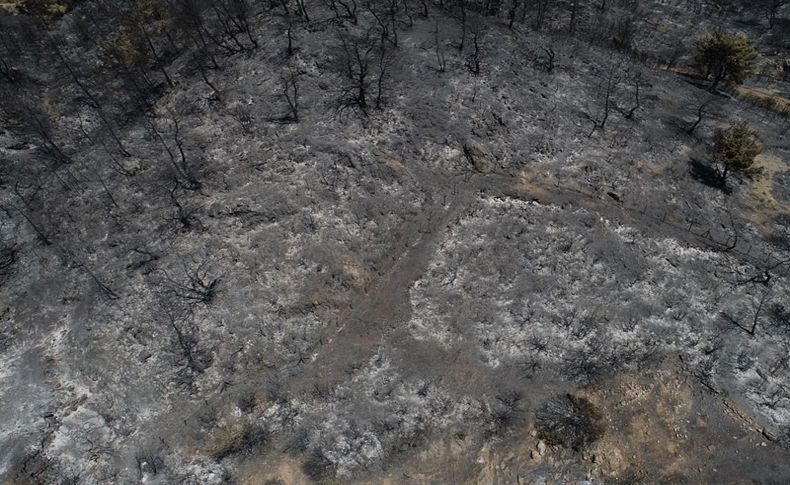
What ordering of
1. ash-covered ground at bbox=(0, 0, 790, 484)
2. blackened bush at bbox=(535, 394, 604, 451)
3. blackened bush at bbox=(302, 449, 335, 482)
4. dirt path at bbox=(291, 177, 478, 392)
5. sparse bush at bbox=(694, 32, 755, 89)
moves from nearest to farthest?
blackened bush at bbox=(302, 449, 335, 482) → blackened bush at bbox=(535, 394, 604, 451) → ash-covered ground at bbox=(0, 0, 790, 484) → dirt path at bbox=(291, 177, 478, 392) → sparse bush at bbox=(694, 32, 755, 89)

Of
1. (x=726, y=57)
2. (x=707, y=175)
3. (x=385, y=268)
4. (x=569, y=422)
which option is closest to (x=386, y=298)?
(x=385, y=268)

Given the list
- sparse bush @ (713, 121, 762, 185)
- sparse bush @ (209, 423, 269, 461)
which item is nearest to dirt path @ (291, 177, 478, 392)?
sparse bush @ (209, 423, 269, 461)

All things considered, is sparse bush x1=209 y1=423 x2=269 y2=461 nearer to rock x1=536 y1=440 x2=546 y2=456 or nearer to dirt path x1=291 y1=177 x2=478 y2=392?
dirt path x1=291 y1=177 x2=478 y2=392

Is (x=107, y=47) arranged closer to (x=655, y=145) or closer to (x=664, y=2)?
(x=655, y=145)

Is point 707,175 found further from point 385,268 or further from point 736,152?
point 385,268

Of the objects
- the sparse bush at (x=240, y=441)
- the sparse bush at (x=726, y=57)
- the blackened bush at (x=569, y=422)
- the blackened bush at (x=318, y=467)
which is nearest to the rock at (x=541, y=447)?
the blackened bush at (x=569, y=422)
